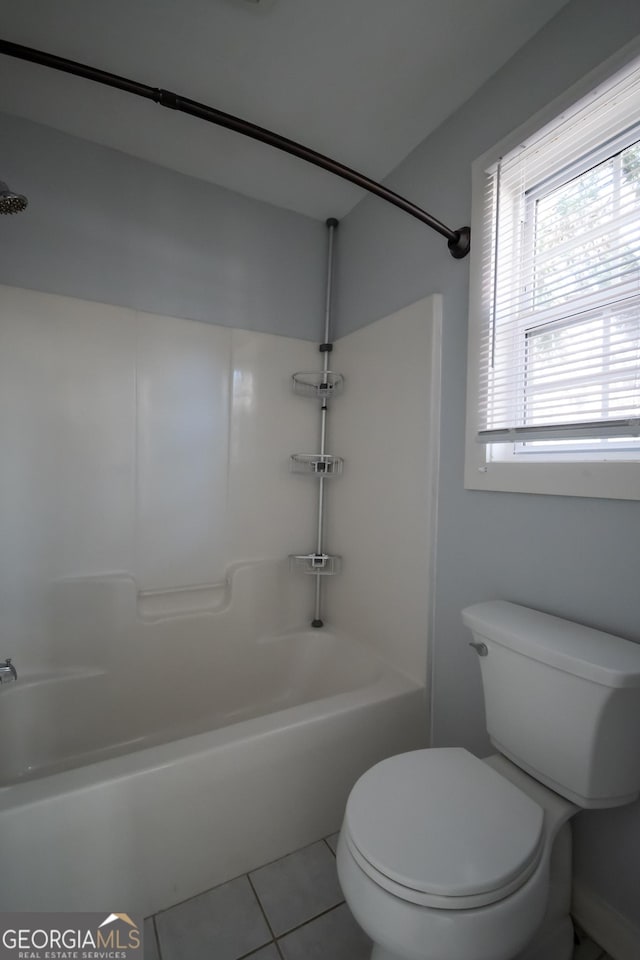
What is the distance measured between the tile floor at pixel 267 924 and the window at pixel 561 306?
4.13ft

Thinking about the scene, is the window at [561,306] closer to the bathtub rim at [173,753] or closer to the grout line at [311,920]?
the bathtub rim at [173,753]

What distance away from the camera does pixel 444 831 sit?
2.78 ft

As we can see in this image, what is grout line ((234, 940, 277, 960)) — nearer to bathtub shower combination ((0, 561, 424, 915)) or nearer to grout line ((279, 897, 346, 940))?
grout line ((279, 897, 346, 940))

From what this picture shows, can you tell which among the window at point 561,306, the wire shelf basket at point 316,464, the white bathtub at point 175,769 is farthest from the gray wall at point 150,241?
the white bathtub at point 175,769

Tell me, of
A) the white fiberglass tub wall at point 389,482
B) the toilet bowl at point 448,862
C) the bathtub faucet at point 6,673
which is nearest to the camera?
the toilet bowl at point 448,862

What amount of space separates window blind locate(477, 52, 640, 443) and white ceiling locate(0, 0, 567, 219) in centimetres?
37

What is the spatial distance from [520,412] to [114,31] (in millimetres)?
1672

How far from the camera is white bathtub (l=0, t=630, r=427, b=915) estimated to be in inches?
40.9

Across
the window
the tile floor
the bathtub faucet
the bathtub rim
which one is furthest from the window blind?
the bathtub faucet

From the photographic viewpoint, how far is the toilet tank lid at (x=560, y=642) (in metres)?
0.88

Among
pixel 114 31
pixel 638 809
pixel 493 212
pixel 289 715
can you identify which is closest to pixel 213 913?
pixel 289 715

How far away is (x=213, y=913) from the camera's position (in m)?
1.15

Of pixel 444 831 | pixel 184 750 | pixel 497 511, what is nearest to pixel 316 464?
pixel 497 511

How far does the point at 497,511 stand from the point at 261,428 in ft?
3.84
